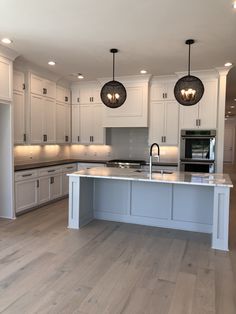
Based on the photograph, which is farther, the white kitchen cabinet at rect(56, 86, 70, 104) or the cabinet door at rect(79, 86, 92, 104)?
the cabinet door at rect(79, 86, 92, 104)

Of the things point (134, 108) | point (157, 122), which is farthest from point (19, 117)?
point (157, 122)

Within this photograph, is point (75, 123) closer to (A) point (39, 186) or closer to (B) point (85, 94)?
(B) point (85, 94)

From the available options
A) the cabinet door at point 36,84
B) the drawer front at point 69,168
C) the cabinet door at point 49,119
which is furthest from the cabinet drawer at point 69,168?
the cabinet door at point 36,84

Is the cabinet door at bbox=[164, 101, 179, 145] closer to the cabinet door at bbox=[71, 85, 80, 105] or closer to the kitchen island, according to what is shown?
the kitchen island

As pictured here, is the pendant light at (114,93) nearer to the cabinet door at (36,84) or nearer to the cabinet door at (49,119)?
the cabinet door at (36,84)

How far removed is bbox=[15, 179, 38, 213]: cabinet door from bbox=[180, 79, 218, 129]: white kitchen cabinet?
340 cm

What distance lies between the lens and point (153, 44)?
4023mm

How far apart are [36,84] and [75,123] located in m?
1.69

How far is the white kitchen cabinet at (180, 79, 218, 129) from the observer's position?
5.50 meters

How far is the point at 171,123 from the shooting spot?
5.96 meters

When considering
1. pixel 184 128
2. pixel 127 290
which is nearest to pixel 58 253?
pixel 127 290

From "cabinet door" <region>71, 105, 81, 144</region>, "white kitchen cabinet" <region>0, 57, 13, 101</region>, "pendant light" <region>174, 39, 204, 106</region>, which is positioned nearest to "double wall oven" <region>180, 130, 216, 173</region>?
"pendant light" <region>174, 39, 204, 106</region>

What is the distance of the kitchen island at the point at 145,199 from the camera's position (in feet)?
12.8

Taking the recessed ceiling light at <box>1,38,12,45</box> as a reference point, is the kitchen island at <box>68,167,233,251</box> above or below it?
below
